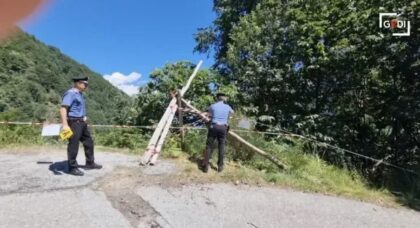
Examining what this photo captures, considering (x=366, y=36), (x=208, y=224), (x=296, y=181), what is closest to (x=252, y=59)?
(x=366, y=36)

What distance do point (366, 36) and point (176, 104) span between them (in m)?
6.59

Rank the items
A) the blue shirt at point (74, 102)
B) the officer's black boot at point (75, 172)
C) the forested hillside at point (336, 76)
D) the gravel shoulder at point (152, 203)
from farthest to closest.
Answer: the forested hillside at point (336, 76), the officer's black boot at point (75, 172), the blue shirt at point (74, 102), the gravel shoulder at point (152, 203)

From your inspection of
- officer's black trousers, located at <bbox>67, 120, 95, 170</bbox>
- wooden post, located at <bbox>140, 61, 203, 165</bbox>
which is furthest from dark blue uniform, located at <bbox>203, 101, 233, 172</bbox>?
officer's black trousers, located at <bbox>67, 120, 95, 170</bbox>

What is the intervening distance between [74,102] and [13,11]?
7375 millimetres

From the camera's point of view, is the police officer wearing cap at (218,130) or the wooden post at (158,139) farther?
the wooden post at (158,139)

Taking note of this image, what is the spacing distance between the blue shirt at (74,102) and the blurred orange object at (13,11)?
724 centimetres

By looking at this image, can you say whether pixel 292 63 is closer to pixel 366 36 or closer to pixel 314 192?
pixel 366 36

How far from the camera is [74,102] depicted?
7832 mm

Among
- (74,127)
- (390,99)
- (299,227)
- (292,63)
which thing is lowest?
(299,227)

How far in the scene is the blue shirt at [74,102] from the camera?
774cm

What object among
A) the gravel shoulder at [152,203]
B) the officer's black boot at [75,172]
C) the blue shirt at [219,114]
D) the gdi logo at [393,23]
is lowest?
the gravel shoulder at [152,203]

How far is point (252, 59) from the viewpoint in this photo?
1631 cm

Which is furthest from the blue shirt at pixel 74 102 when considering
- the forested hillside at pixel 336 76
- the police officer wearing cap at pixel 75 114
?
the forested hillside at pixel 336 76

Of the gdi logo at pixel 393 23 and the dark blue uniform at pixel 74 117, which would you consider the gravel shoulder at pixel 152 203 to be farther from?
the gdi logo at pixel 393 23
